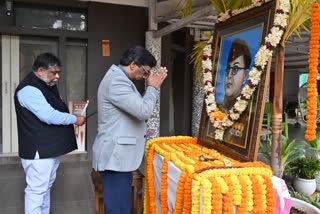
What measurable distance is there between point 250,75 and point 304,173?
154 cm

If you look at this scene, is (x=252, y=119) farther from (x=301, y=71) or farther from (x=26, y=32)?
(x=301, y=71)

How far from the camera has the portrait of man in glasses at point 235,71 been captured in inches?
62.3

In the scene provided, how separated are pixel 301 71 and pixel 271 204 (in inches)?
577

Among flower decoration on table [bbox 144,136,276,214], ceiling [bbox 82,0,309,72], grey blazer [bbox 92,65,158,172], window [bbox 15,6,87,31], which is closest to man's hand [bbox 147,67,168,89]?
grey blazer [bbox 92,65,158,172]

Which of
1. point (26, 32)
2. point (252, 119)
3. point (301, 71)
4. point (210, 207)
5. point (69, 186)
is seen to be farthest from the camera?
point (301, 71)

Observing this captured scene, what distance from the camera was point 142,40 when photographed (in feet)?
15.6

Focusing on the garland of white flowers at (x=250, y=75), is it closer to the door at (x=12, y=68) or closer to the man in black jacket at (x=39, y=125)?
the man in black jacket at (x=39, y=125)

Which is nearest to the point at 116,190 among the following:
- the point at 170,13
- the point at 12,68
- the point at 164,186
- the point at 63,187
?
the point at 164,186

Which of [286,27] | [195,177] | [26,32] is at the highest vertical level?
[26,32]

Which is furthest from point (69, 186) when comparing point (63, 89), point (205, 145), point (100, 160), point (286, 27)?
point (286, 27)

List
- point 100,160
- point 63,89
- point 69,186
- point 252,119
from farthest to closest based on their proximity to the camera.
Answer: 1. point 63,89
2. point 69,186
3. point 100,160
4. point 252,119

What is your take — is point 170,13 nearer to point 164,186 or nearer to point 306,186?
point 306,186

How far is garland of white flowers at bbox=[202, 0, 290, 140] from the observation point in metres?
1.39

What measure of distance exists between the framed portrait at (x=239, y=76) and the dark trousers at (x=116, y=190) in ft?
1.82
